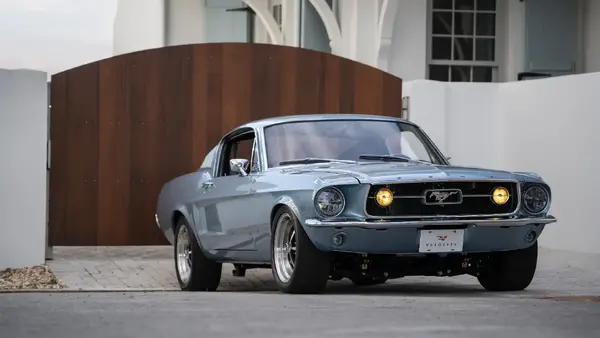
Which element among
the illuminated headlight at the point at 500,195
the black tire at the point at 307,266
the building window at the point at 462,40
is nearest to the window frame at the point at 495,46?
the building window at the point at 462,40

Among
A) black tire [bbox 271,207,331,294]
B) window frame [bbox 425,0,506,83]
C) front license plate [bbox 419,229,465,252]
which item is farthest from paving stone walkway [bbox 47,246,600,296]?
window frame [bbox 425,0,506,83]

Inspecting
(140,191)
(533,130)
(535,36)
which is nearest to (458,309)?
(140,191)

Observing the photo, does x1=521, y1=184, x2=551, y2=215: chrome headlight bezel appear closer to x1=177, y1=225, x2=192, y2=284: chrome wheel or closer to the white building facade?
x1=177, y1=225, x2=192, y2=284: chrome wheel

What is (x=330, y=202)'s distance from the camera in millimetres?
9594

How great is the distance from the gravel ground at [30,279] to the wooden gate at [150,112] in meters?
1.82

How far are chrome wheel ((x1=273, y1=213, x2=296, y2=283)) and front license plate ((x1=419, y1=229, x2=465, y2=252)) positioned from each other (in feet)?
3.14

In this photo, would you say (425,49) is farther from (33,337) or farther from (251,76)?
(33,337)

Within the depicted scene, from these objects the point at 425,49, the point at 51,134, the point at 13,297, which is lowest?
the point at 13,297

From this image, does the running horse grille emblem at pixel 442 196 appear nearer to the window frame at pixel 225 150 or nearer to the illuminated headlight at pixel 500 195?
the illuminated headlight at pixel 500 195

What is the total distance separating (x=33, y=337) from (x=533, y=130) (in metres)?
10.8

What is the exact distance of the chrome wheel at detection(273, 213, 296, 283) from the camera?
1002cm

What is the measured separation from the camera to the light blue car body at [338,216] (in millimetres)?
9555

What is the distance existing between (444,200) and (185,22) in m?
17.5

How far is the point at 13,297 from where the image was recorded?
32.1 feet
